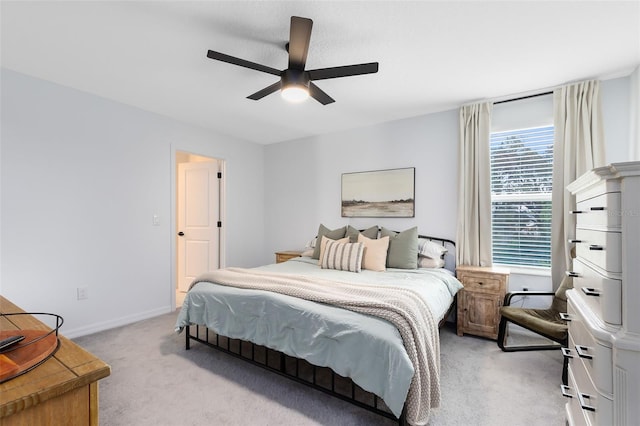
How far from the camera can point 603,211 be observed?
119 centimetres

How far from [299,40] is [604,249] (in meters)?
1.91

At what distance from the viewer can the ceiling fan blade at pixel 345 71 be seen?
2.00 metres

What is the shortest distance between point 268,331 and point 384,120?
3095 millimetres

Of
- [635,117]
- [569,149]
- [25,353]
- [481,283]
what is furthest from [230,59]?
[635,117]

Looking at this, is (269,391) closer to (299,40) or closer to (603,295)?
(603,295)

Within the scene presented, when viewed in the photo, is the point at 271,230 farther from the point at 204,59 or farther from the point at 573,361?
the point at 573,361

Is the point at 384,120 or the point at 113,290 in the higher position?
the point at 384,120

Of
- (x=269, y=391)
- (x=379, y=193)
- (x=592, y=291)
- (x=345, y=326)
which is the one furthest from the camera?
(x=379, y=193)

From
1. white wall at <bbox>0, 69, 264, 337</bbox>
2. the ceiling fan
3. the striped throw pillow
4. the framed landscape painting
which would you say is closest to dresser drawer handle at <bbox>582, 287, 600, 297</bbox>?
the ceiling fan

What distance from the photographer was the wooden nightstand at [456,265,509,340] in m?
2.95

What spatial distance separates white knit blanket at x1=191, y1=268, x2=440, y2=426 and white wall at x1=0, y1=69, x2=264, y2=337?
169 centimetres

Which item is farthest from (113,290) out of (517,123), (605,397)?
(517,123)

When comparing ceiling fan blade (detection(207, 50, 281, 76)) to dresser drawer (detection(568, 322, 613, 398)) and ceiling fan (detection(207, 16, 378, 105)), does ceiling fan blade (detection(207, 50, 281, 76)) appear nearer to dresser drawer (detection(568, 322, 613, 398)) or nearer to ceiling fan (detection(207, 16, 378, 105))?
ceiling fan (detection(207, 16, 378, 105))

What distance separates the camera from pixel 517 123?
324 centimetres
